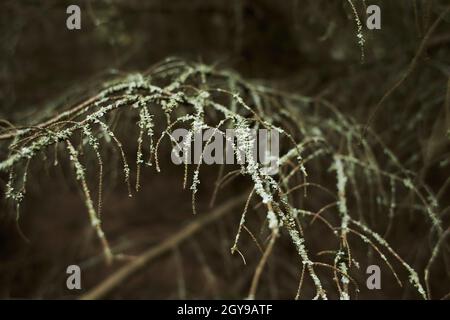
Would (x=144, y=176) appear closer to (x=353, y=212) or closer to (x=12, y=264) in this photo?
(x=12, y=264)

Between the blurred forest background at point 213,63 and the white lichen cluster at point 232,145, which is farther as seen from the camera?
the blurred forest background at point 213,63

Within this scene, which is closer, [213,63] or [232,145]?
[232,145]

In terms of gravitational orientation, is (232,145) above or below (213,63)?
below

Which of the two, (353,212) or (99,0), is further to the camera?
(353,212)

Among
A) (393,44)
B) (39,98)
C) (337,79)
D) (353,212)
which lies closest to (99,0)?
(39,98)

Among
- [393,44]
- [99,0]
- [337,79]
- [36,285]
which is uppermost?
[99,0]

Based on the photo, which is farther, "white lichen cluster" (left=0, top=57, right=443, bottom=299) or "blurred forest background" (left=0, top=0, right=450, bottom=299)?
"blurred forest background" (left=0, top=0, right=450, bottom=299)
